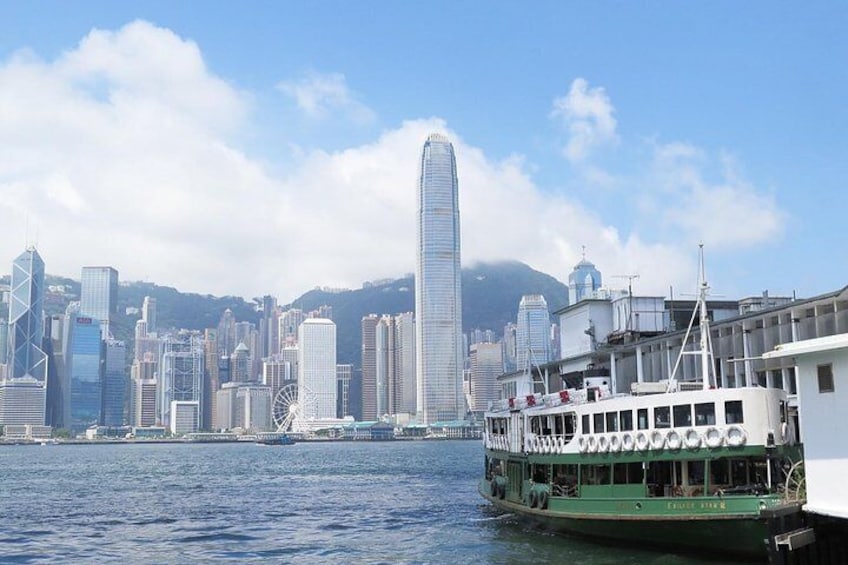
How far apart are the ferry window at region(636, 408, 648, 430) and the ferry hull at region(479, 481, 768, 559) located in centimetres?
312

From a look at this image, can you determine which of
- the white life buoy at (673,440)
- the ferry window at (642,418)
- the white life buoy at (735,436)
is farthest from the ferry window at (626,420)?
the white life buoy at (735,436)

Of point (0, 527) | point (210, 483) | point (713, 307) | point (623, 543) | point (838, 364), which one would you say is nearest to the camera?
point (838, 364)

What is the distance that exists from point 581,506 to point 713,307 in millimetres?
22798

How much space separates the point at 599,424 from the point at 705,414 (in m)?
5.17

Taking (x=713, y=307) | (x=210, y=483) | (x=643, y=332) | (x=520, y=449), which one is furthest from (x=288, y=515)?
(x=210, y=483)

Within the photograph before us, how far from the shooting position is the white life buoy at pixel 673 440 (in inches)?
1191

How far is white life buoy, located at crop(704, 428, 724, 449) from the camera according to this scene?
95.9 ft

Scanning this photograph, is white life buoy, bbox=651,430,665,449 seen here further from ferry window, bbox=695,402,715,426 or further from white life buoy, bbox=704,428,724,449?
white life buoy, bbox=704,428,724,449

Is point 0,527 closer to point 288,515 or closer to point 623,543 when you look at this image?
point 288,515

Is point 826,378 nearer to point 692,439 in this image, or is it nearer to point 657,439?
point 692,439

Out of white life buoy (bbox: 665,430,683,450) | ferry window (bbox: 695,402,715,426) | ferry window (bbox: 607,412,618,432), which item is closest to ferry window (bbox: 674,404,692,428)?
ferry window (bbox: 695,402,715,426)

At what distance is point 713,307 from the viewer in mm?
52656

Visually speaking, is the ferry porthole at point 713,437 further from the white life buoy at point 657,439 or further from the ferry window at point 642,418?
the ferry window at point 642,418

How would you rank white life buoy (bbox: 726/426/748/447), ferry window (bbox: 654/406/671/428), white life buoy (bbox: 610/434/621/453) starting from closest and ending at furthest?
white life buoy (bbox: 726/426/748/447), ferry window (bbox: 654/406/671/428), white life buoy (bbox: 610/434/621/453)
